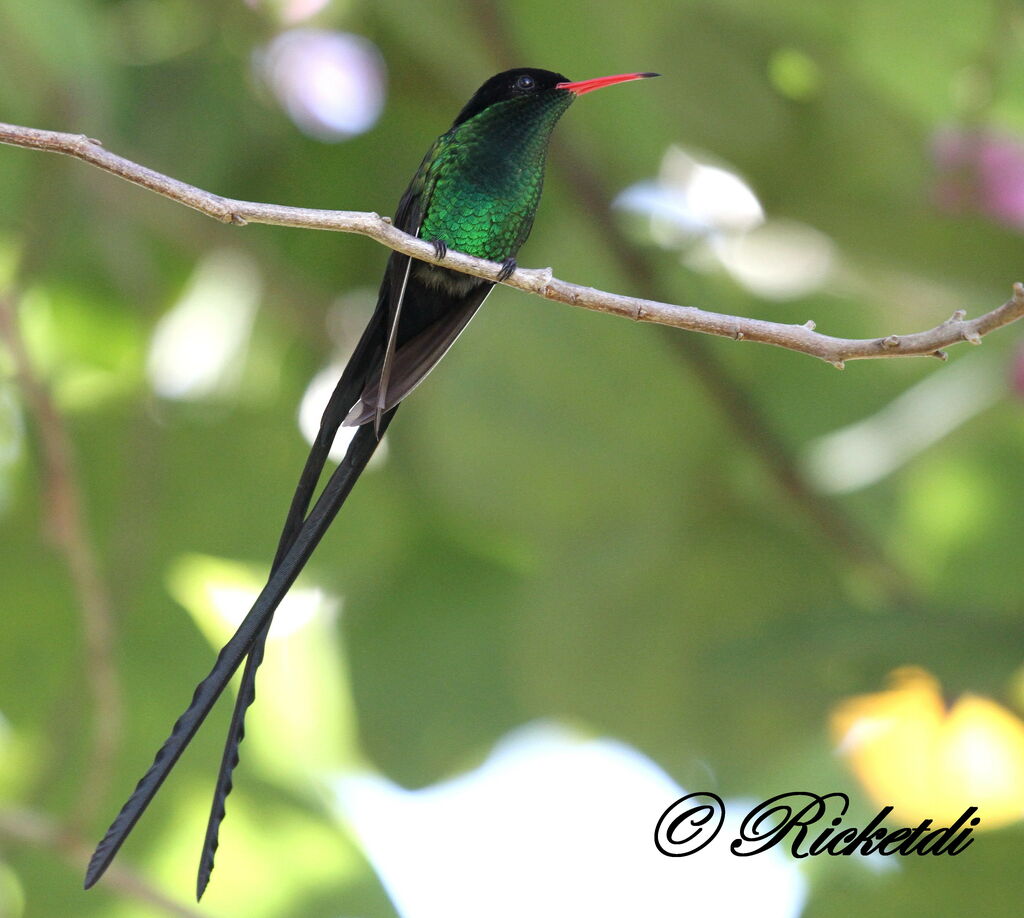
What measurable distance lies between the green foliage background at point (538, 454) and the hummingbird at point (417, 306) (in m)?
0.51

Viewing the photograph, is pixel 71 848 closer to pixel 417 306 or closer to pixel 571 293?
pixel 417 306

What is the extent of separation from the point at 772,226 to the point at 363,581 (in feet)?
2.96

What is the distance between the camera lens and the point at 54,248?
217 cm

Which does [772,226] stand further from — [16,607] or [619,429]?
[16,607]

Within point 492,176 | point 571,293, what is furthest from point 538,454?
point 571,293

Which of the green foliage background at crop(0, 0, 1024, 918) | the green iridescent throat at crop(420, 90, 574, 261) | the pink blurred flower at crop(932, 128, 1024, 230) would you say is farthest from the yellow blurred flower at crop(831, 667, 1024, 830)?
the green iridescent throat at crop(420, 90, 574, 261)

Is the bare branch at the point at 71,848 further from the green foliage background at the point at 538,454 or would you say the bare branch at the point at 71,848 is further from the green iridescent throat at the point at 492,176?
the green iridescent throat at the point at 492,176

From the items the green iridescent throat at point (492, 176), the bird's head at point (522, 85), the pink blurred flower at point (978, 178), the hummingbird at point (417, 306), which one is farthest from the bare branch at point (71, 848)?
the pink blurred flower at point (978, 178)

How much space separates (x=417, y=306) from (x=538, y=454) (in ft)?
2.14

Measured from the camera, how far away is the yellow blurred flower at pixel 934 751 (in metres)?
1.93

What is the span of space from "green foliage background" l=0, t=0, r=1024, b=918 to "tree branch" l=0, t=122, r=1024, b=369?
85 cm

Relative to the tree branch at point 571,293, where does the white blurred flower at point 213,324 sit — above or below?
above

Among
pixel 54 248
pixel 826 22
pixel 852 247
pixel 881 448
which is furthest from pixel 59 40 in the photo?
pixel 881 448

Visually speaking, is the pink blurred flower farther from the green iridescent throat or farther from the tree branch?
the tree branch
